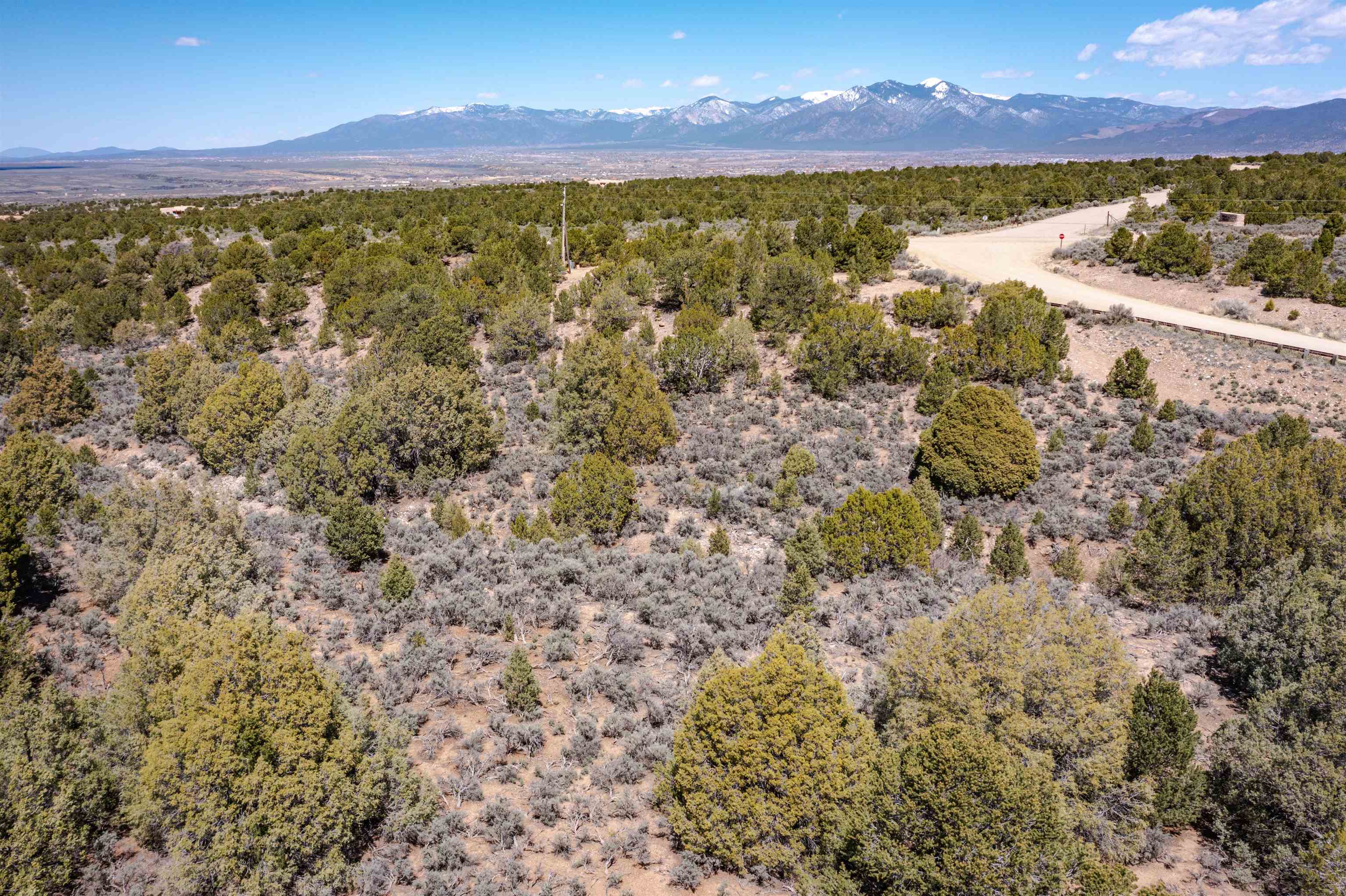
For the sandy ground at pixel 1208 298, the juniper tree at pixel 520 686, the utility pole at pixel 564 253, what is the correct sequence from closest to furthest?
the juniper tree at pixel 520 686 → the sandy ground at pixel 1208 298 → the utility pole at pixel 564 253

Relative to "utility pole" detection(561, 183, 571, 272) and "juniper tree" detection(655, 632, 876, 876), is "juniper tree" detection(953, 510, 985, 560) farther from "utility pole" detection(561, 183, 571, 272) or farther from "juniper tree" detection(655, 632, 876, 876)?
"utility pole" detection(561, 183, 571, 272)

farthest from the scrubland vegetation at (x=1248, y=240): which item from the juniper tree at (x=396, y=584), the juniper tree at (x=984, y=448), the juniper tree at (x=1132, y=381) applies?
the juniper tree at (x=396, y=584)

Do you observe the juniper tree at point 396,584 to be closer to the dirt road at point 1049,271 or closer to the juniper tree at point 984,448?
the juniper tree at point 984,448

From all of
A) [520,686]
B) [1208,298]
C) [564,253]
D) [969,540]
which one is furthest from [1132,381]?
[564,253]

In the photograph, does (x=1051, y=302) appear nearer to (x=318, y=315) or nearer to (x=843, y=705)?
(x=843, y=705)

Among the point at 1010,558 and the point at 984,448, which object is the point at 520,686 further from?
the point at 984,448

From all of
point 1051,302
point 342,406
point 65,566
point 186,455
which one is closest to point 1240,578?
point 1051,302

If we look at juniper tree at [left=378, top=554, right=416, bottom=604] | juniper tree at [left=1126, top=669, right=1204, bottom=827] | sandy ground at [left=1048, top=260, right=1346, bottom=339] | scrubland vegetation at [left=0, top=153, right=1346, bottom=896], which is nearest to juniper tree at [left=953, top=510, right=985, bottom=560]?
scrubland vegetation at [left=0, top=153, right=1346, bottom=896]
